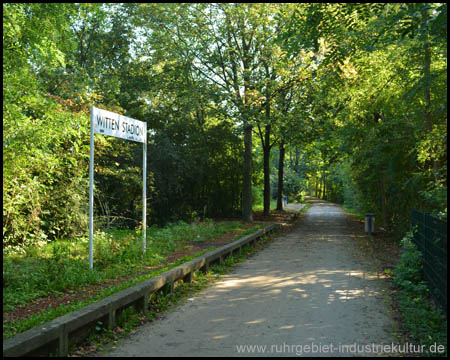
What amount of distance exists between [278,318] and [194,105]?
1340 cm

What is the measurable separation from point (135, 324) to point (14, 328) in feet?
4.99

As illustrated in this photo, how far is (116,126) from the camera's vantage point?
9.10m

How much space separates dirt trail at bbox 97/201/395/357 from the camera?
15.7 feet

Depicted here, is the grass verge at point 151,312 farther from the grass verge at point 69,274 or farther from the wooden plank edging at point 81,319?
the grass verge at point 69,274

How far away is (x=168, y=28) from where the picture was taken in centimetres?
1872

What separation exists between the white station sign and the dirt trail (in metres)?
3.89

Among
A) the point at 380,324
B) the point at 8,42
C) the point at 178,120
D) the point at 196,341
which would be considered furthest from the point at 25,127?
the point at 178,120

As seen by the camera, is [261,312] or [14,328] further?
[261,312]

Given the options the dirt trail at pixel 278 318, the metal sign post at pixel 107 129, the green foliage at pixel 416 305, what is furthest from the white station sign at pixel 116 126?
the green foliage at pixel 416 305

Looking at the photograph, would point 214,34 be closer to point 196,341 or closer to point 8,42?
point 8,42

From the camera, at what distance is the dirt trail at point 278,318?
4.79 meters

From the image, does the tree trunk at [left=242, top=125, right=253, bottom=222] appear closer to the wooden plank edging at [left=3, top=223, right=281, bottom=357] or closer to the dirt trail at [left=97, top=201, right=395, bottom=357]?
the dirt trail at [left=97, top=201, right=395, bottom=357]

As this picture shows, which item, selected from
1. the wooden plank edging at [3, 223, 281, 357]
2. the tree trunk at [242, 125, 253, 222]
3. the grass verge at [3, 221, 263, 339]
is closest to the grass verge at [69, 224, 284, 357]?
the wooden plank edging at [3, 223, 281, 357]

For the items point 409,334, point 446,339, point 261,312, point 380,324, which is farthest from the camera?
point 261,312
